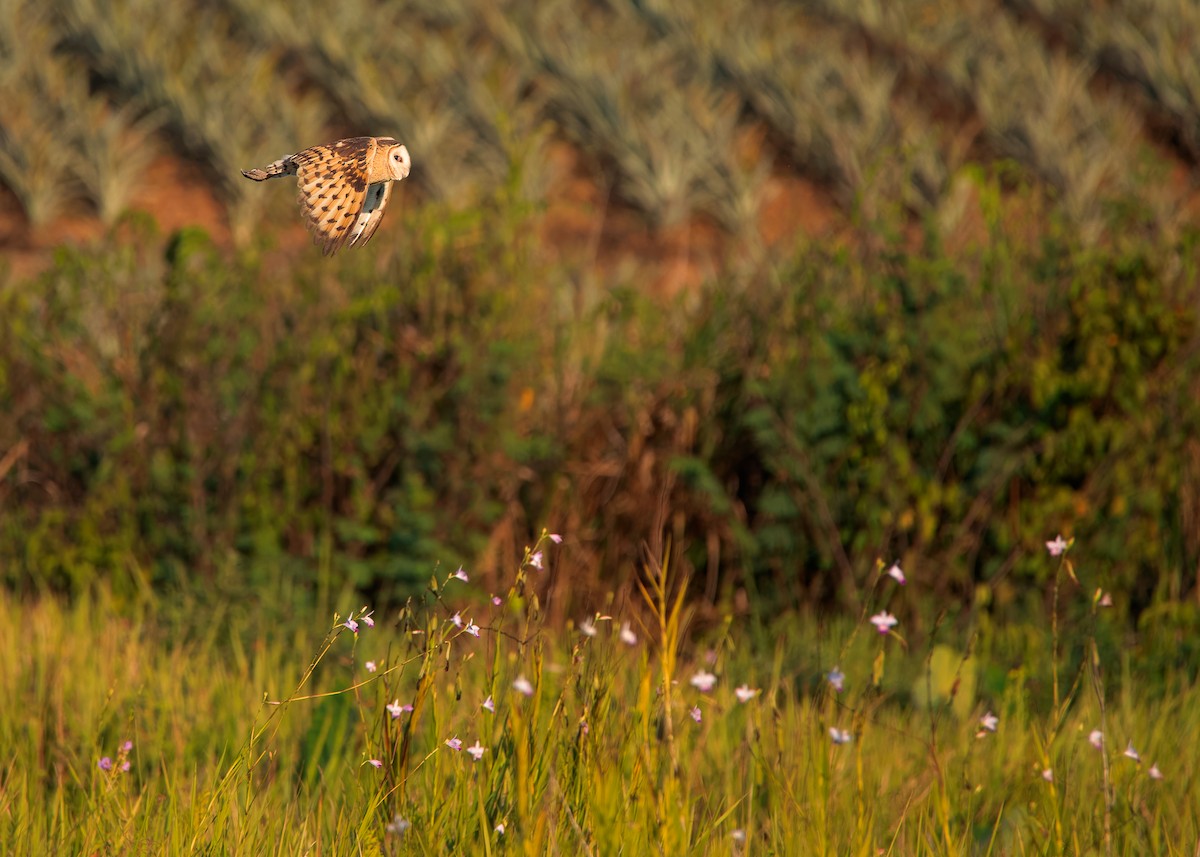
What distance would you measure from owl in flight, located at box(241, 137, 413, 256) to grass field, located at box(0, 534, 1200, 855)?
64 cm

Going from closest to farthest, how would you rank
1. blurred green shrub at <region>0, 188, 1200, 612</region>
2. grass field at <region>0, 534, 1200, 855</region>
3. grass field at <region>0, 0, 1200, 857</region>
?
grass field at <region>0, 534, 1200, 855</region> → grass field at <region>0, 0, 1200, 857</region> → blurred green shrub at <region>0, 188, 1200, 612</region>

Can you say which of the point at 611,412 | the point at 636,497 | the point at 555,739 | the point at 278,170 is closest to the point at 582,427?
the point at 611,412

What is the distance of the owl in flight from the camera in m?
1.24

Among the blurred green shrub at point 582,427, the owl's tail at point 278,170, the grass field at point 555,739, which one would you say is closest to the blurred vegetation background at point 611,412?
the blurred green shrub at point 582,427

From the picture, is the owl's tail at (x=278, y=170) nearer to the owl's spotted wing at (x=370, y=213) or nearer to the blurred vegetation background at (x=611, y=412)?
the owl's spotted wing at (x=370, y=213)

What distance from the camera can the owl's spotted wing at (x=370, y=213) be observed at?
1.24 metres

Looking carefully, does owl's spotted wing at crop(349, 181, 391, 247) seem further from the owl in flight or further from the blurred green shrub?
the blurred green shrub

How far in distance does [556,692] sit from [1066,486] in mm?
2116

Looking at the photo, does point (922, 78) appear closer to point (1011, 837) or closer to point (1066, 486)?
point (1066, 486)

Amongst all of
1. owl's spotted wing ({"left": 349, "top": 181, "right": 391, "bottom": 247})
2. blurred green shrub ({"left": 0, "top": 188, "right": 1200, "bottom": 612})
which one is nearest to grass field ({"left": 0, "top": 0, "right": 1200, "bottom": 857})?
blurred green shrub ({"left": 0, "top": 188, "right": 1200, "bottom": 612})

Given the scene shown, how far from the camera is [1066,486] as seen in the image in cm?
393

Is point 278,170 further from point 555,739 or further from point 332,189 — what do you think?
point 555,739

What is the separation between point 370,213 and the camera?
51.2 inches

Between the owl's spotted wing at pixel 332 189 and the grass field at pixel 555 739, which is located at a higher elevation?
the owl's spotted wing at pixel 332 189
